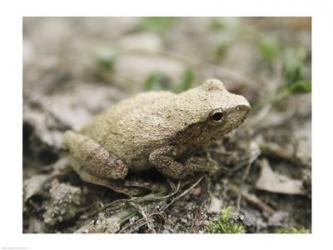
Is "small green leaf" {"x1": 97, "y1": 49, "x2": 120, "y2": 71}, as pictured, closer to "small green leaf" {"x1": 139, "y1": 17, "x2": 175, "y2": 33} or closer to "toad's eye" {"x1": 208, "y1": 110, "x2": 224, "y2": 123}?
"small green leaf" {"x1": 139, "y1": 17, "x2": 175, "y2": 33}

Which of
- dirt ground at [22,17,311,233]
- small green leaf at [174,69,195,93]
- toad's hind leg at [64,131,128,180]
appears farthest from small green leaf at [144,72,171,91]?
toad's hind leg at [64,131,128,180]

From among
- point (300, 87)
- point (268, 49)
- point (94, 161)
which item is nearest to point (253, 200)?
point (300, 87)

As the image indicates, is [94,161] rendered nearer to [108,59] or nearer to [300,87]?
[108,59]

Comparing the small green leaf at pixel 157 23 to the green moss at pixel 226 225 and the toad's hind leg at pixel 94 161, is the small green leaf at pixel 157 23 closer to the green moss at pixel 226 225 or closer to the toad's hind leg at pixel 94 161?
the toad's hind leg at pixel 94 161
